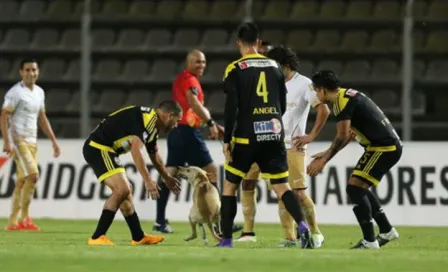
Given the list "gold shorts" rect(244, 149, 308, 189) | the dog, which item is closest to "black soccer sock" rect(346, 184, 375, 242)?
"gold shorts" rect(244, 149, 308, 189)

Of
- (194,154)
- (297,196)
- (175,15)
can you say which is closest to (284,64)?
(297,196)

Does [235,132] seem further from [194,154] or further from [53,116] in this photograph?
[53,116]

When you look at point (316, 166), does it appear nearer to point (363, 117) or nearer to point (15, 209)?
point (363, 117)

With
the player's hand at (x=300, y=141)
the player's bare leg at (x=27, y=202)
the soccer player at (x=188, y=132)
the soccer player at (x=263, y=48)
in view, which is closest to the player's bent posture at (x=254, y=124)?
the player's hand at (x=300, y=141)

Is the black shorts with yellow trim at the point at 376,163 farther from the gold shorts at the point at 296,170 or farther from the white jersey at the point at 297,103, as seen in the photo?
the white jersey at the point at 297,103

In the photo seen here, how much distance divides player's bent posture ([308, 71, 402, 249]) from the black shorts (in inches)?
28.1

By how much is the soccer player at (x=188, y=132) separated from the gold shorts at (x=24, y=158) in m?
1.76

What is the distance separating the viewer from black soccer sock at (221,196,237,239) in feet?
38.4

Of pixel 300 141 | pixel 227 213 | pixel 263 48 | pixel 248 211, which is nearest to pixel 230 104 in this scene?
pixel 227 213

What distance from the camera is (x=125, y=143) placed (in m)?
12.5

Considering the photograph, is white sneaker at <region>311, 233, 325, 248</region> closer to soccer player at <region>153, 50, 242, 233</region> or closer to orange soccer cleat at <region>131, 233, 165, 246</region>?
orange soccer cleat at <region>131, 233, 165, 246</region>

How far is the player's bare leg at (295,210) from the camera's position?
452 inches

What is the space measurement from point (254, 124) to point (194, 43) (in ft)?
43.3

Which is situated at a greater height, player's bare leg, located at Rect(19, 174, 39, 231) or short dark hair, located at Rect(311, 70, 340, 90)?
short dark hair, located at Rect(311, 70, 340, 90)
